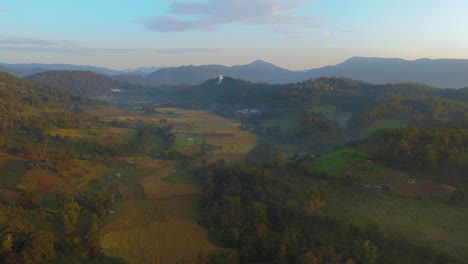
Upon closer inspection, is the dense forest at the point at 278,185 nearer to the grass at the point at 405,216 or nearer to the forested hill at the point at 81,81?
the grass at the point at 405,216

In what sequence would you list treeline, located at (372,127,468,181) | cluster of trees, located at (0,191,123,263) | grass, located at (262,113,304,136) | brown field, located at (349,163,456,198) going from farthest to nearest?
grass, located at (262,113,304,136)
treeline, located at (372,127,468,181)
brown field, located at (349,163,456,198)
cluster of trees, located at (0,191,123,263)

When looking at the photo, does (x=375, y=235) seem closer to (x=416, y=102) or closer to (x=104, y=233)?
(x=104, y=233)

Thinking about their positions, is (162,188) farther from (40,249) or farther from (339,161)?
(339,161)

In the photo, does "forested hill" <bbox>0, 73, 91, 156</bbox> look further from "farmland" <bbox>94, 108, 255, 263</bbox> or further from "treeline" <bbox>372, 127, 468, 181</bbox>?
"treeline" <bbox>372, 127, 468, 181</bbox>

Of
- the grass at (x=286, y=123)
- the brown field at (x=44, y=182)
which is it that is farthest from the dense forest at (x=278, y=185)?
the brown field at (x=44, y=182)

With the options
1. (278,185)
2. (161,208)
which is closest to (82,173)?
(161,208)

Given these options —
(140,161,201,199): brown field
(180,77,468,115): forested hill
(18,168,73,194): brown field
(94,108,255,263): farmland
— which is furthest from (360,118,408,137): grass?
(18,168,73,194): brown field
